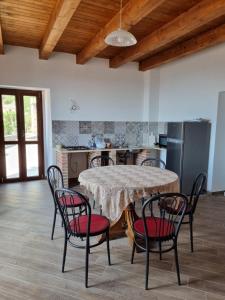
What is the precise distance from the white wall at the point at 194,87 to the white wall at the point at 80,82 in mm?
747

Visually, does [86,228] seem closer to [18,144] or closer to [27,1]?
[27,1]

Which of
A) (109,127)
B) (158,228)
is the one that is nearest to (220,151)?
(109,127)

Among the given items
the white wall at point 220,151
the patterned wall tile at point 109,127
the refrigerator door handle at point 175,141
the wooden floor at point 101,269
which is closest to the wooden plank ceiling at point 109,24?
the white wall at point 220,151

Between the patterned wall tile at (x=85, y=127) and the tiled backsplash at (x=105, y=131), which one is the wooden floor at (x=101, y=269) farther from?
the patterned wall tile at (x=85, y=127)

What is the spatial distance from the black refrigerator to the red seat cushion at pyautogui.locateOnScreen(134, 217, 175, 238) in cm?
239

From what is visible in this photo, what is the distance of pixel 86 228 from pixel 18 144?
3746 mm

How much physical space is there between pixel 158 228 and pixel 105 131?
12.7 ft

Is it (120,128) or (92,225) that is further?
(120,128)

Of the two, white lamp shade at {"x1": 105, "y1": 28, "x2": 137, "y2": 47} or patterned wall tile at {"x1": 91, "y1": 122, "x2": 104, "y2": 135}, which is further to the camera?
patterned wall tile at {"x1": 91, "y1": 122, "x2": 104, "y2": 135}

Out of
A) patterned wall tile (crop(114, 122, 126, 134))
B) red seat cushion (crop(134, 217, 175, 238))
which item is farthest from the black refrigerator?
red seat cushion (crop(134, 217, 175, 238))

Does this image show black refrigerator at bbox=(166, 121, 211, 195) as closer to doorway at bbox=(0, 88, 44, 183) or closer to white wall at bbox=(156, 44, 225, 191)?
white wall at bbox=(156, 44, 225, 191)

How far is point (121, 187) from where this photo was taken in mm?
2250

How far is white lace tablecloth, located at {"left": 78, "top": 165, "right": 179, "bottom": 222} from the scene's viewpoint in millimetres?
2244

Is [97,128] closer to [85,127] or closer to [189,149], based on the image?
[85,127]
